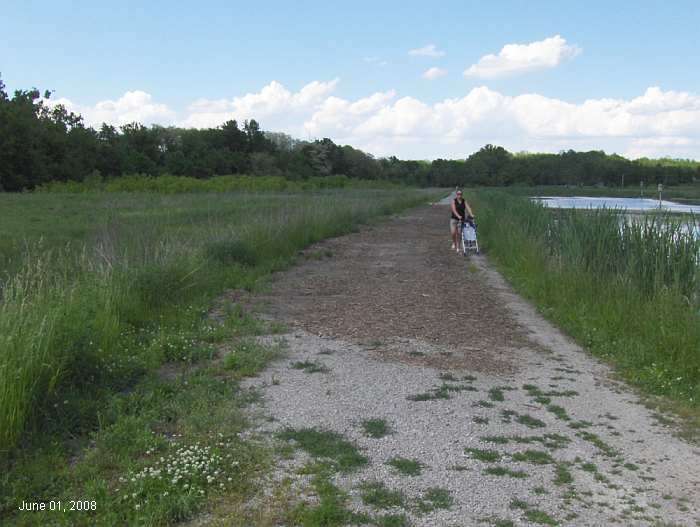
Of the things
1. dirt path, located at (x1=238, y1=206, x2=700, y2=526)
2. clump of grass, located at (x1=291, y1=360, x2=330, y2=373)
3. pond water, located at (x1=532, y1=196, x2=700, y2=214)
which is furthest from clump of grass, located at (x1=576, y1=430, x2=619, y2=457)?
pond water, located at (x1=532, y1=196, x2=700, y2=214)

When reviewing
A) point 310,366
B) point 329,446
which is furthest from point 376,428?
point 310,366

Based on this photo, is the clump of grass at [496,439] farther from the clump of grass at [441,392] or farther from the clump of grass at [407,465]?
the clump of grass at [441,392]

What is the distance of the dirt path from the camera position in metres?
4.21

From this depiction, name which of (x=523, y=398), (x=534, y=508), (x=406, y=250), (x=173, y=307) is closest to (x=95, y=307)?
(x=173, y=307)

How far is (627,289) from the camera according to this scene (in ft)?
30.8

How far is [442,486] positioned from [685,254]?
6766 millimetres

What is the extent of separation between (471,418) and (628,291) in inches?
183

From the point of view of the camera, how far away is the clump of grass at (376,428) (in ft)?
17.4

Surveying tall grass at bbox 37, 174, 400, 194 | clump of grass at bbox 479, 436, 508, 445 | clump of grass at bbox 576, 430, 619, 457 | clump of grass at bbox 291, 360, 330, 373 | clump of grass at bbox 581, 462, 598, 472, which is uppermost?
tall grass at bbox 37, 174, 400, 194

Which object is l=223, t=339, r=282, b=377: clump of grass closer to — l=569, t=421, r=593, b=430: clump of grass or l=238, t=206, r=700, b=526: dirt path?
l=238, t=206, r=700, b=526: dirt path

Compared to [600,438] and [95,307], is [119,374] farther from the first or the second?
[600,438]

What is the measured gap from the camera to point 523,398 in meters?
6.41

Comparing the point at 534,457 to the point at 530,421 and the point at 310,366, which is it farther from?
the point at 310,366

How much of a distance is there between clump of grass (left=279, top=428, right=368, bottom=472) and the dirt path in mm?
67
